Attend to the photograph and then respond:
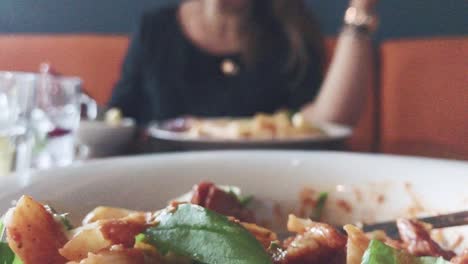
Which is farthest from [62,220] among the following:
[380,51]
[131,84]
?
[380,51]

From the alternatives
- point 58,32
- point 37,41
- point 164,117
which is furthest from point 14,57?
point 164,117

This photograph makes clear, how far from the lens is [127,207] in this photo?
56cm

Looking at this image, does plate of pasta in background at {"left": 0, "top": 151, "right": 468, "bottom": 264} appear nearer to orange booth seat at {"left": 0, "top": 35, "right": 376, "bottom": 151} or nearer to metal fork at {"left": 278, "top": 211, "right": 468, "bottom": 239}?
metal fork at {"left": 278, "top": 211, "right": 468, "bottom": 239}

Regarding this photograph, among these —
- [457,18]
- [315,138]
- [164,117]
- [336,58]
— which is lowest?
[164,117]

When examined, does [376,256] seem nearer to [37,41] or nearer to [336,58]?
[336,58]

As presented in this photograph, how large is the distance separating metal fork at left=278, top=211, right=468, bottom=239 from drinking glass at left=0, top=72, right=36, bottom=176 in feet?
1.44

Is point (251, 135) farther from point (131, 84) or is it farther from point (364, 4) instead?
point (131, 84)

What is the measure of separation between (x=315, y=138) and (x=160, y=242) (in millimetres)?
625

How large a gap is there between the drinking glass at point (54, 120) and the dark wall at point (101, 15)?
1.91 meters

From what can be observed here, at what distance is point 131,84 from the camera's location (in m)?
2.10

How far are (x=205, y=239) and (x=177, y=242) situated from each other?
20mm

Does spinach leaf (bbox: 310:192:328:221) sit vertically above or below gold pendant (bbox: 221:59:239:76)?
below

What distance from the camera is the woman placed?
1969 millimetres

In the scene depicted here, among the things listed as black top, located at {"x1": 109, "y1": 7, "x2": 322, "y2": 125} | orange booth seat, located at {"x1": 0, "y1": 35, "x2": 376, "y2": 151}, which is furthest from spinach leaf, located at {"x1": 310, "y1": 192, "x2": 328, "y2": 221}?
orange booth seat, located at {"x1": 0, "y1": 35, "x2": 376, "y2": 151}
